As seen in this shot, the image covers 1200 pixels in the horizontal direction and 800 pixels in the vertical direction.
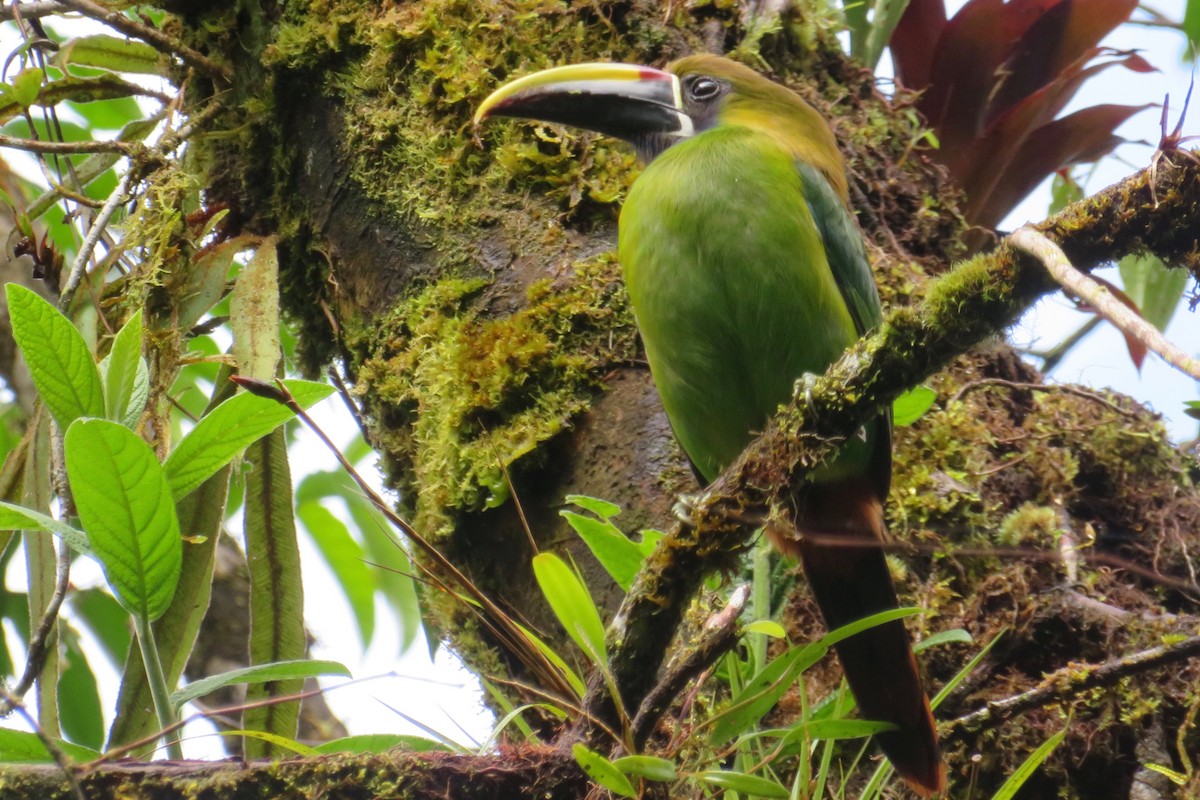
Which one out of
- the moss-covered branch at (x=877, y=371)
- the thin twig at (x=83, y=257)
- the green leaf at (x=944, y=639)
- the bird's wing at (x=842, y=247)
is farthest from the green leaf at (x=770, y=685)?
the thin twig at (x=83, y=257)

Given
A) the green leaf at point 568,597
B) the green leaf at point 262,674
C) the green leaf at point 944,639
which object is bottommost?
the green leaf at point 944,639

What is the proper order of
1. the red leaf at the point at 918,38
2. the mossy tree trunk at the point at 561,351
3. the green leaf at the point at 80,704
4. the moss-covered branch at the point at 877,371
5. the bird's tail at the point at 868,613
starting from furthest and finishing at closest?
1. the red leaf at the point at 918,38
2. the green leaf at the point at 80,704
3. the mossy tree trunk at the point at 561,351
4. the bird's tail at the point at 868,613
5. the moss-covered branch at the point at 877,371

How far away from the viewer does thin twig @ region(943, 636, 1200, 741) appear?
1.79 m

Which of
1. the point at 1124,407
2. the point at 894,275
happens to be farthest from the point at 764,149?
the point at 1124,407

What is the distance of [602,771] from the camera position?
1454 mm

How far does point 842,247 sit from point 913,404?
0.51 m

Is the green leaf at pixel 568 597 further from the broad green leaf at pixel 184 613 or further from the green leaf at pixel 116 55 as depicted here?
the green leaf at pixel 116 55

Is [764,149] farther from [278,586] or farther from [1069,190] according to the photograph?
[1069,190]

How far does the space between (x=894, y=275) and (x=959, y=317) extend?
1417 mm

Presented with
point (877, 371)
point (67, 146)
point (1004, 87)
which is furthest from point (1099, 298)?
point (1004, 87)

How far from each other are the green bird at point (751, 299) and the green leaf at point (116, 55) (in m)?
1.20

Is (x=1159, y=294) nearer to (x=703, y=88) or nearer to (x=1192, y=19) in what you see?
(x=1192, y=19)

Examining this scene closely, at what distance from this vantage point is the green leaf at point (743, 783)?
1.59 metres

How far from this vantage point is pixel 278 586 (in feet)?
7.59
